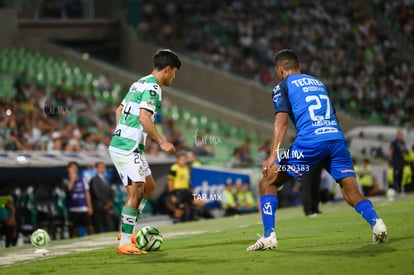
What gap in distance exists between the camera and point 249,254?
11.2 meters

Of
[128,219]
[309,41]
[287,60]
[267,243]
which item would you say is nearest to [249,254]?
[267,243]

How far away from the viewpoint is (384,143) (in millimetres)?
34156

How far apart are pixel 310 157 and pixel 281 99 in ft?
2.47

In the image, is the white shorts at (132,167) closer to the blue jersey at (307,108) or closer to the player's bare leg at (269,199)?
the player's bare leg at (269,199)

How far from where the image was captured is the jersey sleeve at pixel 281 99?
11.2m

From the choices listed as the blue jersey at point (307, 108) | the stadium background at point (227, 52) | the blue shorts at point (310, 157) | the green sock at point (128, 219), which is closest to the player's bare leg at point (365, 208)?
the blue shorts at point (310, 157)

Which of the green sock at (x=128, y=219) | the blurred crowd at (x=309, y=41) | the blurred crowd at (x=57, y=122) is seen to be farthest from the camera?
the blurred crowd at (x=309, y=41)

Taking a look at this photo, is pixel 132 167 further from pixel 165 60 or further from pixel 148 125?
pixel 165 60

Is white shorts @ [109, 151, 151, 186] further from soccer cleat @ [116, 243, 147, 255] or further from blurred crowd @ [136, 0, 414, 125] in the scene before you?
blurred crowd @ [136, 0, 414, 125]

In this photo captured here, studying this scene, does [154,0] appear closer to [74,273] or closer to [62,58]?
[62,58]

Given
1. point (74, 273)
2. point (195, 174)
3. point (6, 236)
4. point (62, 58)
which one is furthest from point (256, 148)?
point (74, 273)

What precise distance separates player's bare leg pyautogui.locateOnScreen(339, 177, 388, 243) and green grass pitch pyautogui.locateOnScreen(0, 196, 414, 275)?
0.57 ft

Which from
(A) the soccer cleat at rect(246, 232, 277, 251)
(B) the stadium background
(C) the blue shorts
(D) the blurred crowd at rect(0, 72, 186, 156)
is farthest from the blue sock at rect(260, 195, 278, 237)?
(B) the stadium background

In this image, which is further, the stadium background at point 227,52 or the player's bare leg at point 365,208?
the stadium background at point 227,52
